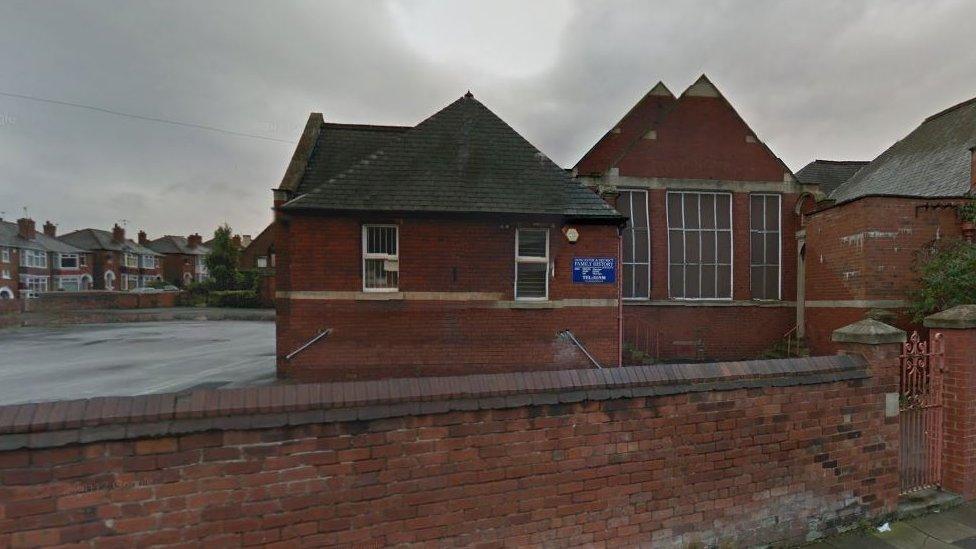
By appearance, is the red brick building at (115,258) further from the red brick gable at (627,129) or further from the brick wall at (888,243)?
the brick wall at (888,243)

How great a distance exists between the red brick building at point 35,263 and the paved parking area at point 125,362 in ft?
119

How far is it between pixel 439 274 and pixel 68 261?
6546cm

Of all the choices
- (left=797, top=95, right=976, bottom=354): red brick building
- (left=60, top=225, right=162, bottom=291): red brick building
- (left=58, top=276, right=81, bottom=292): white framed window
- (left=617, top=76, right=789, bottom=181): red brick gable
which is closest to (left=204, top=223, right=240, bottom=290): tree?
(left=58, top=276, right=81, bottom=292): white framed window

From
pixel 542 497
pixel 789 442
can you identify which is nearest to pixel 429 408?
pixel 542 497

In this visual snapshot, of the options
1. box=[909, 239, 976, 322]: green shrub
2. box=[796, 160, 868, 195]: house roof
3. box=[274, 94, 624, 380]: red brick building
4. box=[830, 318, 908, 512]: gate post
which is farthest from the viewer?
box=[796, 160, 868, 195]: house roof

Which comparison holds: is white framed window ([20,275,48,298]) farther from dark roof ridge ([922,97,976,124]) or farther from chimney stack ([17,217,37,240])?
dark roof ridge ([922,97,976,124])

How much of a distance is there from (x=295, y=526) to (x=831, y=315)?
12511 mm

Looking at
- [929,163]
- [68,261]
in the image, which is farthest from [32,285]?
[929,163]

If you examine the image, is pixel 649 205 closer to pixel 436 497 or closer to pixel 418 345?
pixel 418 345

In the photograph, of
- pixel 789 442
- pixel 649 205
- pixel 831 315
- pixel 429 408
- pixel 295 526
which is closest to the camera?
pixel 295 526

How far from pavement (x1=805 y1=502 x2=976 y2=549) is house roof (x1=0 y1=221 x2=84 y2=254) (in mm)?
65434

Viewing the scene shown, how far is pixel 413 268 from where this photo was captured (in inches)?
324

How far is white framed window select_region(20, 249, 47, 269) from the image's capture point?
42.5m

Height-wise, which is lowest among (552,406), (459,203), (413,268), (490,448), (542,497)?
(542,497)
